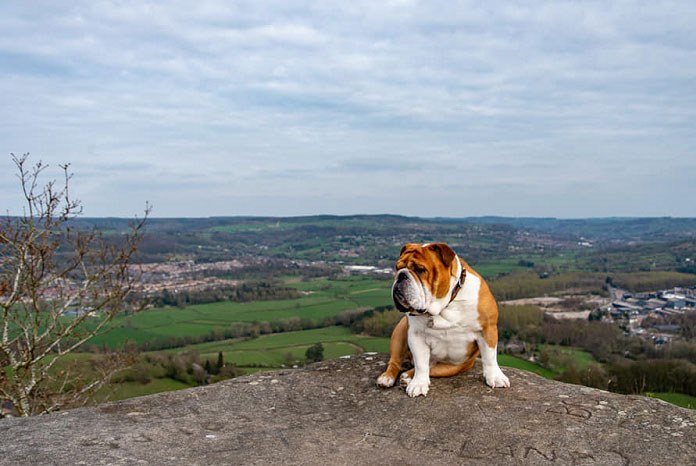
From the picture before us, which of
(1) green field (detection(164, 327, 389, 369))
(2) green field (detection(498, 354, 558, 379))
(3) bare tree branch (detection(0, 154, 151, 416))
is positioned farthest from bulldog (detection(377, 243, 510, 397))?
(1) green field (detection(164, 327, 389, 369))

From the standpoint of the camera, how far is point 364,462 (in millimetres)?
4234

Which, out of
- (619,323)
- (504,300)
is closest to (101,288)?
(619,323)

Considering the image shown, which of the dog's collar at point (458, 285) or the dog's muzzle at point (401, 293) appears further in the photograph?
the dog's collar at point (458, 285)

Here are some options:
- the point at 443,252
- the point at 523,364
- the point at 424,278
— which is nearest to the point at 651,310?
the point at 523,364

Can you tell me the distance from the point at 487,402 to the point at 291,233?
13940cm

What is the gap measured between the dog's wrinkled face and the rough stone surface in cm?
108

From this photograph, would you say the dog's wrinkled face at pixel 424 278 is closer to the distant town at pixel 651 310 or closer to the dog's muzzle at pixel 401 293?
the dog's muzzle at pixel 401 293

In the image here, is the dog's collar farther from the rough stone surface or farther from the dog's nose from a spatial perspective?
the rough stone surface

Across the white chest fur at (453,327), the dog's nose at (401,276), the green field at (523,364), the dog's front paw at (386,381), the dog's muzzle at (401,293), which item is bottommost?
the green field at (523,364)

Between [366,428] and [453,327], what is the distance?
4.71 feet

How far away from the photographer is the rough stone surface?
429 cm

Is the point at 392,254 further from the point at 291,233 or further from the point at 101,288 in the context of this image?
the point at 101,288

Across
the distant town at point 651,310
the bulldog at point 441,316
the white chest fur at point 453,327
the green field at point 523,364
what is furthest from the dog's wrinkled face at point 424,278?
the distant town at point 651,310

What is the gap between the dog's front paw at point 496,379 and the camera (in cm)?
577
